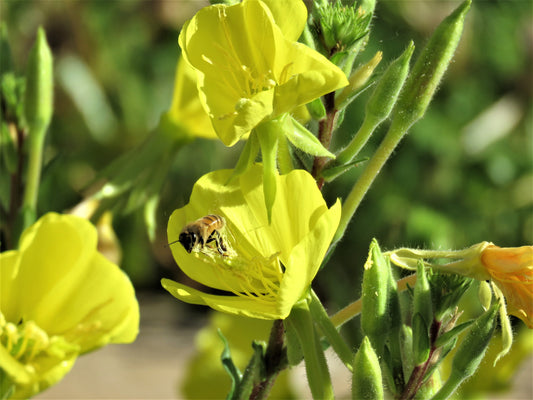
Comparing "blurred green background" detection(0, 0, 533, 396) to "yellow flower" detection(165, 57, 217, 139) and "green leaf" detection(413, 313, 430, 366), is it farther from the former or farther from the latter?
"green leaf" detection(413, 313, 430, 366)

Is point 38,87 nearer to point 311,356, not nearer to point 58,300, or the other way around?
point 58,300

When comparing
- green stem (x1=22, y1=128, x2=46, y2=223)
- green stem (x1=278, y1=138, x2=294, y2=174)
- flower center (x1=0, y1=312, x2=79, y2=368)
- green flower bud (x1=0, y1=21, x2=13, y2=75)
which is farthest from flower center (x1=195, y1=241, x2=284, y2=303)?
green flower bud (x1=0, y1=21, x2=13, y2=75)

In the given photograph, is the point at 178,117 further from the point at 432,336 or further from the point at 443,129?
the point at 443,129

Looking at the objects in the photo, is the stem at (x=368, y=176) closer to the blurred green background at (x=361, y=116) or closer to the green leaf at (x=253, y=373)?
the green leaf at (x=253, y=373)

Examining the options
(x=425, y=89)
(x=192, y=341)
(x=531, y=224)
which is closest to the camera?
(x=425, y=89)

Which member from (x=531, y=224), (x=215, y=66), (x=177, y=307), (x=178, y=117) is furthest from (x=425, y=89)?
(x=177, y=307)
